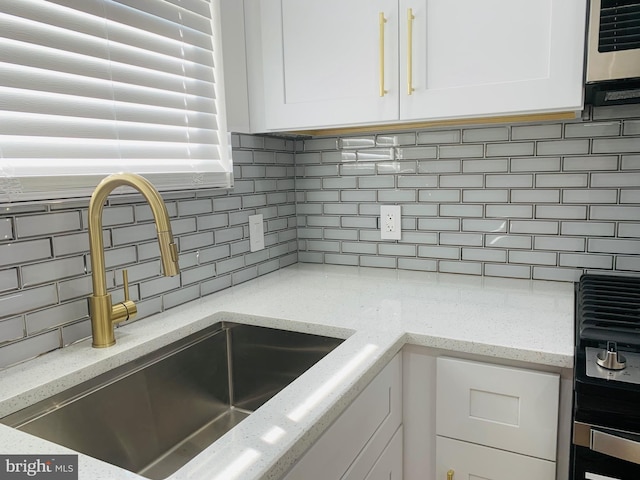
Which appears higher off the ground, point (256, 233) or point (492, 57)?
point (492, 57)

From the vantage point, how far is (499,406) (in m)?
1.08

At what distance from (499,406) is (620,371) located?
28 cm

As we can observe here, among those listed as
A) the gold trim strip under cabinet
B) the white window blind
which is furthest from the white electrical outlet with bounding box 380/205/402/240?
the white window blind

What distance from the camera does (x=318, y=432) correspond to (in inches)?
30.5

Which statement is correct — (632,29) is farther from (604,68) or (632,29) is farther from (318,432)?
(318,432)

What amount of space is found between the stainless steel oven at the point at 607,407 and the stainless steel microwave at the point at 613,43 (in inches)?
22.1

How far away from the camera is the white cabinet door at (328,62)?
4.50 ft

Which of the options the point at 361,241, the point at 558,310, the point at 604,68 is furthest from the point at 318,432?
the point at 361,241

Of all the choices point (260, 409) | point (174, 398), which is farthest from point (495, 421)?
point (174, 398)

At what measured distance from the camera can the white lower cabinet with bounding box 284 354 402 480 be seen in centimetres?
82

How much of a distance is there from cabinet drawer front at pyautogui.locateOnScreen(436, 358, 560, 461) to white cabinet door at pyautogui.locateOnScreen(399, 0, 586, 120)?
669 mm

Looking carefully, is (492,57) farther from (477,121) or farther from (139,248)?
(139,248)

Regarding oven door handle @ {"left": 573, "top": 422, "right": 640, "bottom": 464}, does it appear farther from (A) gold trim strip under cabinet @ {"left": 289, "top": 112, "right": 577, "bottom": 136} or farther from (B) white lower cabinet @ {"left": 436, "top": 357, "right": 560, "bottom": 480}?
(A) gold trim strip under cabinet @ {"left": 289, "top": 112, "right": 577, "bottom": 136}

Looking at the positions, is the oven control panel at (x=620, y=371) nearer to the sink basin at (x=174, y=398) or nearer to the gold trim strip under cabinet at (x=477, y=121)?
the sink basin at (x=174, y=398)
